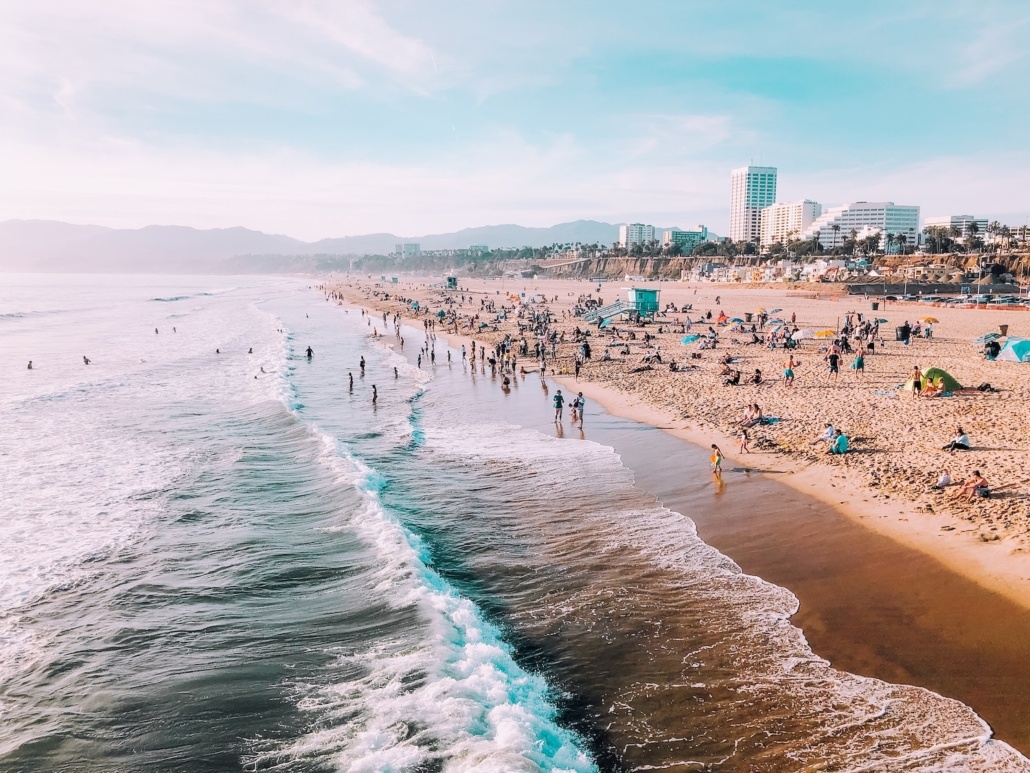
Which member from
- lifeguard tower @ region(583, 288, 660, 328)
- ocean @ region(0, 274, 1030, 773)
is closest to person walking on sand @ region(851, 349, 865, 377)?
ocean @ region(0, 274, 1030, 773)

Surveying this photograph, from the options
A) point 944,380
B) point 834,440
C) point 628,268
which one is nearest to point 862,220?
point 628,268

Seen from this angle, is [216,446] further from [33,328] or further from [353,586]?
[33,328]

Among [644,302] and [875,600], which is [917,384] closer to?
[875,600]

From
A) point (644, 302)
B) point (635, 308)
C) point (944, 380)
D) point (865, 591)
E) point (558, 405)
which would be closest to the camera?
point (865, 591)

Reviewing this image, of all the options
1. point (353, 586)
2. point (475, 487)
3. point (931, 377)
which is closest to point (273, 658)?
point (353, 586)

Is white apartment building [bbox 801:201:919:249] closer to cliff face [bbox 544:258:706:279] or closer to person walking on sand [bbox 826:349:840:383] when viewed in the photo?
cliff face [bbox 544:258:706:279]
